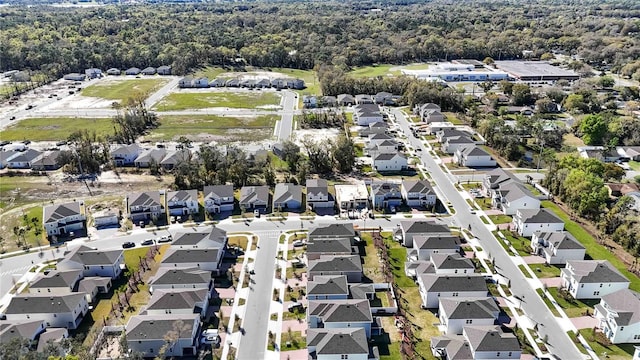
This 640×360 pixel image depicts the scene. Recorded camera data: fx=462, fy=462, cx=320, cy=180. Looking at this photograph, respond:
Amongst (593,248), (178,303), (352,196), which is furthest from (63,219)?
(593,248)

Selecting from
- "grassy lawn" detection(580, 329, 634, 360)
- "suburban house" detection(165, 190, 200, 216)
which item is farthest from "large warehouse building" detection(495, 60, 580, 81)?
"grassy lawn" detection(580, 329, 634, 360)

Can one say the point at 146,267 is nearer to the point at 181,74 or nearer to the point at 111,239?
the point at 111,239

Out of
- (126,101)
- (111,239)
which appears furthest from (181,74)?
(111,239)

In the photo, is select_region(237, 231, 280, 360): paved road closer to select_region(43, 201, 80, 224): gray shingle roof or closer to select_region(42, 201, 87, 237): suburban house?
select_region(42, 201, 87, 237): suburban house

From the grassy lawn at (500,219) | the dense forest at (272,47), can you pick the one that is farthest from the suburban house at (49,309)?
the dense forest at (272,47)

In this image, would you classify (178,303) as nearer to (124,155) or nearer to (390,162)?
(390,162)
